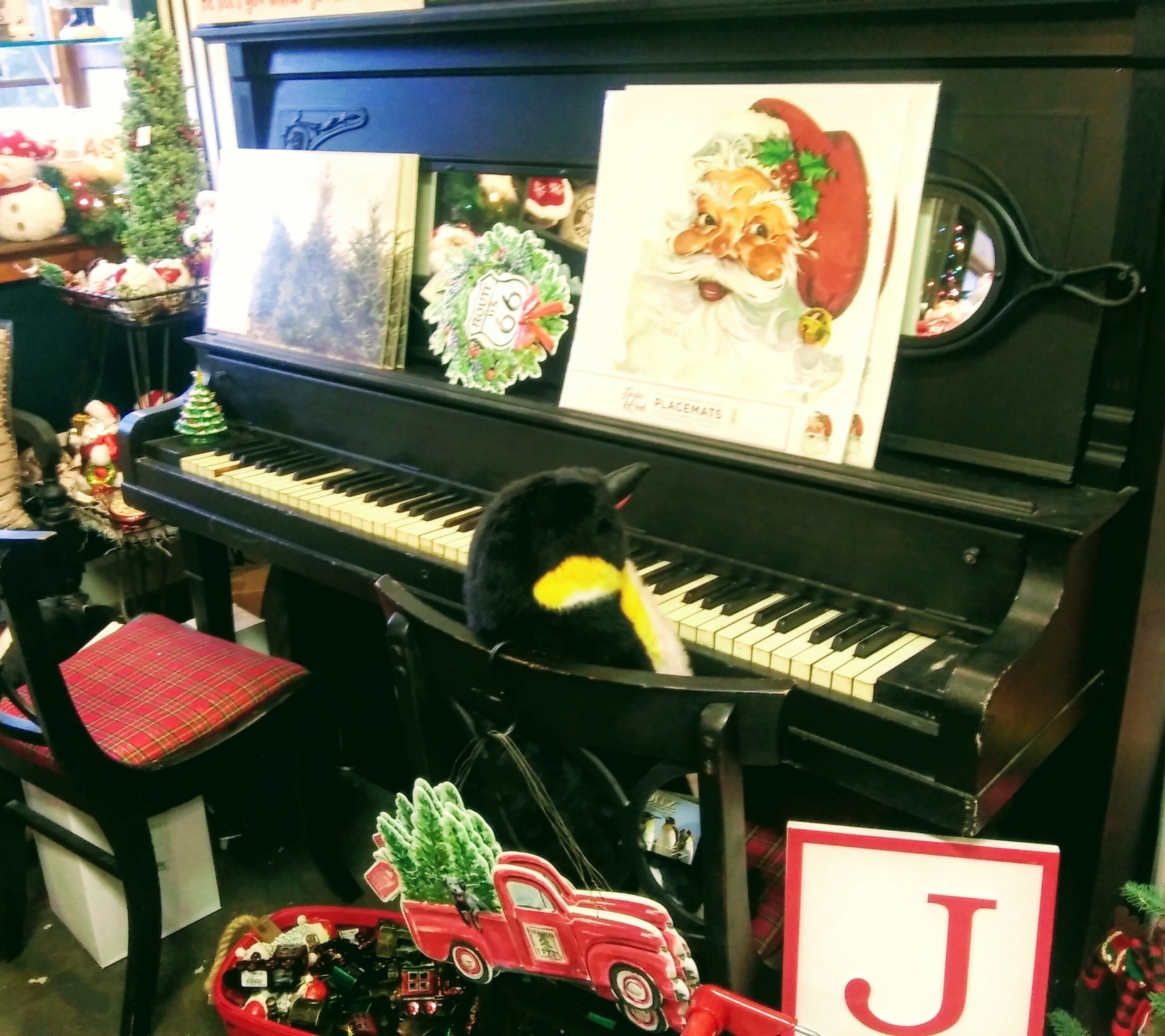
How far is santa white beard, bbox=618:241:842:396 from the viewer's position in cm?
124

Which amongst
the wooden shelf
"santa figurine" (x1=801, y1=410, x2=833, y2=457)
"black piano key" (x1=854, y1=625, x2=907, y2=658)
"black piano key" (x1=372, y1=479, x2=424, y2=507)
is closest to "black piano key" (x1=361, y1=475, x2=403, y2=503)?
"black piano key" (x1=372, y1=479, x2=424, y2=507)

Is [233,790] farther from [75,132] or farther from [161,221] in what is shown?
[75,132]

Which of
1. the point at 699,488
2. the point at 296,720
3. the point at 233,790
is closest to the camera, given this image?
the point at 699,488

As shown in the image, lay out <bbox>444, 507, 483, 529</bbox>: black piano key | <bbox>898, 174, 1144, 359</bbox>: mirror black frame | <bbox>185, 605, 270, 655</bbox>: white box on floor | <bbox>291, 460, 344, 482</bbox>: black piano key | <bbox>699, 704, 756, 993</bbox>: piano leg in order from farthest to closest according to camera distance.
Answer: <bbox>185, 605, 270, 655</bbox>: white box on floor, <bbox>291, 460, 344, 482</bbox>: black piano key, <bbox>444, 507, 483, 529</bbox>: black piano key, <bbox>898, 174, 1144, 359</bbox>: mirror black frame, <bbox>699, 704, 756, 993</bbox>: piano leg

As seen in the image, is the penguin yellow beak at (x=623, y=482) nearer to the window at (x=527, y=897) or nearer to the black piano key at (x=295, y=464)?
the window at (x=527, y=897)

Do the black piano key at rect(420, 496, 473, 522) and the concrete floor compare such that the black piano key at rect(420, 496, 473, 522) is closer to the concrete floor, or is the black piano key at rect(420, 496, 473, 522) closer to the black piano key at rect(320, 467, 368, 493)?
the black piano key at rect(320, 467, 368, 493)

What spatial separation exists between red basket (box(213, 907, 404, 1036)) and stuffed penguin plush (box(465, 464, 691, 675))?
2.37ft

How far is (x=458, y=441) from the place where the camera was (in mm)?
1603

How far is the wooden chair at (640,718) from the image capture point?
0.88 meters

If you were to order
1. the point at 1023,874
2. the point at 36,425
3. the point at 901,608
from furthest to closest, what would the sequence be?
the point at 36,425
the point at 901,608
the point at 1023,874

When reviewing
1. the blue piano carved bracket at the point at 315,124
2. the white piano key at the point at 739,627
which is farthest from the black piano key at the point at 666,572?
the blue piano carved bracket at the point at 315,124

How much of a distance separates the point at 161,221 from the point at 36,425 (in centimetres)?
58

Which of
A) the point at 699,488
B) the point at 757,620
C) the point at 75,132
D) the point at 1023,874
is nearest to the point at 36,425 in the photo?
the point at 75,132

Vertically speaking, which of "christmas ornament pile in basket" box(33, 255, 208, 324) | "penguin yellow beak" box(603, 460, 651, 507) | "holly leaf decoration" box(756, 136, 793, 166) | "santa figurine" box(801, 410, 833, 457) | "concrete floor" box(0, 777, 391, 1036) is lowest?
"concrete floor" box(0, 777, 391, 1036)
